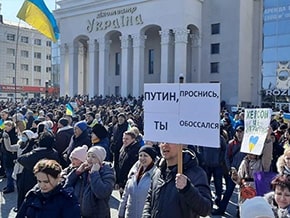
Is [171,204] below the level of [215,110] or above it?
below

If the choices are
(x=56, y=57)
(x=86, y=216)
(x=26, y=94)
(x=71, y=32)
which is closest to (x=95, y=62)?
(x=71, y=32)

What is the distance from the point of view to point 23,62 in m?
78.2

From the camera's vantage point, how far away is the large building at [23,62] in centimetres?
7325

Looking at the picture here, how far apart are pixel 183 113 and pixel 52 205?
4.66 ft

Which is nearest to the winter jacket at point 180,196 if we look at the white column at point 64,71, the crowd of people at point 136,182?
the crowd of people at point 136,182

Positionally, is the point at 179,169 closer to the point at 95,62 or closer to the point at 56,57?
the point at 95,62

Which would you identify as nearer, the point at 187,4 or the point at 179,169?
the point at 179,169

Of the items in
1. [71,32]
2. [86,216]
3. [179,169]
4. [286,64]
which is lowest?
[86,216]

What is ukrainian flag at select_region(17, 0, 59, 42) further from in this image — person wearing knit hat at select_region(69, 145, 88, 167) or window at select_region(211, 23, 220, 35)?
window at select_region(211, 23, 220, 35)

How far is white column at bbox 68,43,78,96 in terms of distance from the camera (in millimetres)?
48875

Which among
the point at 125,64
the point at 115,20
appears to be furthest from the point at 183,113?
the point at 115,20

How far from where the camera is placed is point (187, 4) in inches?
1540

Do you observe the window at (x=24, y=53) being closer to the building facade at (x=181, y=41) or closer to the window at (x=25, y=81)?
the window at (x=25, y=81)

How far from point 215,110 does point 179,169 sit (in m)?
0.58
